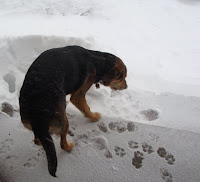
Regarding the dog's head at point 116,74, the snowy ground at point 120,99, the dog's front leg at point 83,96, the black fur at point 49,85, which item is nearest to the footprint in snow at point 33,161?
the snowy ground at point 120,99

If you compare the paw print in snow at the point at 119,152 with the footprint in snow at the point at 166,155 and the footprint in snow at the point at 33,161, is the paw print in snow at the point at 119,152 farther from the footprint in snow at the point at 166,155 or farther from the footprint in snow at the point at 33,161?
the footprint in snow at the point at 33,161

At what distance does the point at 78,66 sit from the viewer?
7.45ft

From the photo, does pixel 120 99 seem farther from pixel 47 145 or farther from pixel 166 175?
pixel 47 145

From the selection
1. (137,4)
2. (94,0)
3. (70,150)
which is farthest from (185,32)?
(70,150)

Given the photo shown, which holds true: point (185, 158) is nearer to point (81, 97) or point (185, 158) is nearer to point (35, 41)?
point (81, 97)

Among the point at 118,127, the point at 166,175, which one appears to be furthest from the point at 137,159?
the point at 118,127

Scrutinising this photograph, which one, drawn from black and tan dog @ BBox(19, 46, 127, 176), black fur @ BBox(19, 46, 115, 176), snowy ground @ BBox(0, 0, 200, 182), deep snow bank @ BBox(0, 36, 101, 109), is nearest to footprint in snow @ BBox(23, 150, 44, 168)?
snowy ground @ BBox(0, 0, 200, 182)

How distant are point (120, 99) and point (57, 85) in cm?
150

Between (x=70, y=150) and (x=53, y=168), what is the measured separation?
666 mm

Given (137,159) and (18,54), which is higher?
(18,54)

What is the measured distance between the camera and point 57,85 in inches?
72.2

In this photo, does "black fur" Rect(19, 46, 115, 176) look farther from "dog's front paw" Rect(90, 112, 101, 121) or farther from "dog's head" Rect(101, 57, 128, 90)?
"dog's front paw" Rect(90, 112, 101, 121)

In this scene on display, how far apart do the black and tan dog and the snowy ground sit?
1.15 ft

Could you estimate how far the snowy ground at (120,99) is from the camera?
219 cm
